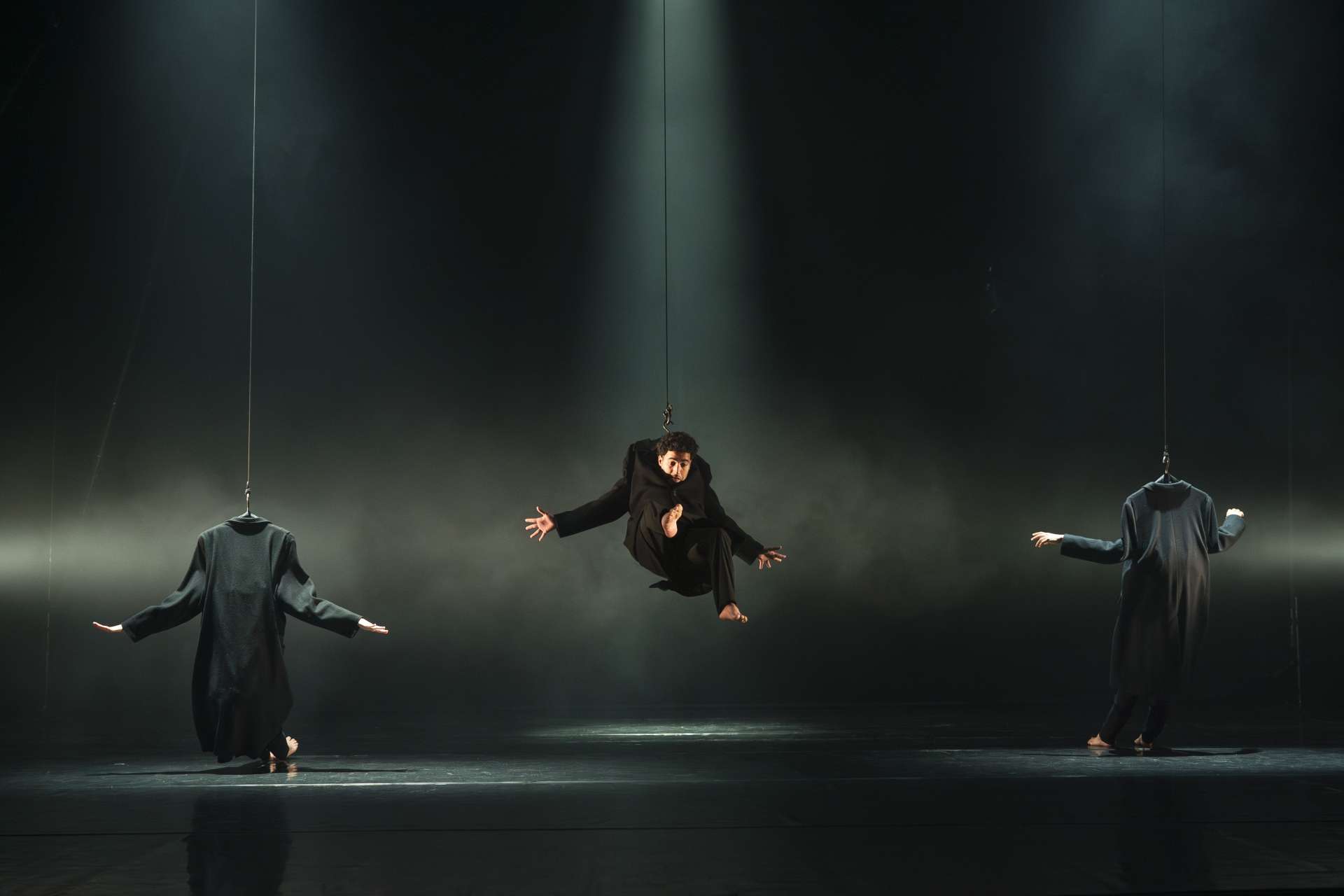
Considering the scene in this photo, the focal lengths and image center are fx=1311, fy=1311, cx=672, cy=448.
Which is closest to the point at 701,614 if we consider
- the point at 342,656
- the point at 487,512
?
the point at 487,512

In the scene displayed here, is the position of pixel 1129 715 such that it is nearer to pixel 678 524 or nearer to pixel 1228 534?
pixel 1228 534

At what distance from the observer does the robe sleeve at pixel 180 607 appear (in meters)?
6.25

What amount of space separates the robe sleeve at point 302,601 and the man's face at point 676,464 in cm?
167

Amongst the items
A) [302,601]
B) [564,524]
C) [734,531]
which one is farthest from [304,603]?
[734,531]

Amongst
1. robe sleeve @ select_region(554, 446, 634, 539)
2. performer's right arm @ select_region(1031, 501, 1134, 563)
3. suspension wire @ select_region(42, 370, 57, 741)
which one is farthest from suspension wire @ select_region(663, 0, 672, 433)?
suspension wire @ select_region(42, 370, 57, 741)

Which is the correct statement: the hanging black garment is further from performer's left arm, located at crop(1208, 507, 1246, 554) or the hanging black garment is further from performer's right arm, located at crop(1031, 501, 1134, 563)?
performer's left arm, located at crop(1208, 507, 1246, 554)

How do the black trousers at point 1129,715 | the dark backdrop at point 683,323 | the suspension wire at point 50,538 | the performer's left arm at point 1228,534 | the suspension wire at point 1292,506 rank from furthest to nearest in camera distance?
1. the suspension wire at point 1292,506
2. the dark backdrop at point 683,323
3. the suspension wire at point 50,538
4. the performer's left arm at point 1228,534
5. the black trousers at point 1129,715

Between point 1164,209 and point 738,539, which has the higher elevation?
point 1164,209

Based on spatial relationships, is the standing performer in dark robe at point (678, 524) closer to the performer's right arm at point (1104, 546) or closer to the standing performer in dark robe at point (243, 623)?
the standing performer in dark robe at point (243, 623)

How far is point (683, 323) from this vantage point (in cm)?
925

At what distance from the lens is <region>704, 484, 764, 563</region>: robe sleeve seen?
655cm

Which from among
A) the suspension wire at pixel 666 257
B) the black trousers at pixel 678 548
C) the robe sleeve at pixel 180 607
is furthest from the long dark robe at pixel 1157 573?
the robe sleeve at pixel 180 607

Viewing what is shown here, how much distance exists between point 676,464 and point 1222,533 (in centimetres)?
296

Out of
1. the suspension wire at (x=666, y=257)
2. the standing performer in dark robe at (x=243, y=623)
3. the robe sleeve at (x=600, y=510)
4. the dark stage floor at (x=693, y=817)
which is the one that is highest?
the suspension wire at (x=666, y=257)
